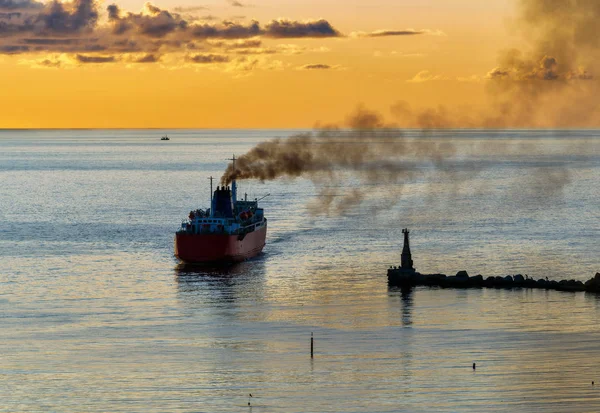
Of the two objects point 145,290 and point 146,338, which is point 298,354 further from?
point 145,290

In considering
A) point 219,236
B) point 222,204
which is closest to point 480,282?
point 219,236

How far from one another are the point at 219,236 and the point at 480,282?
117 ft

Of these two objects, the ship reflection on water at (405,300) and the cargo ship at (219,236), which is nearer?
the ship reflection on water at (405,300)

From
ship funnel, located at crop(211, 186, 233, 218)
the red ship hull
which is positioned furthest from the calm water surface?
ship funnel, located at crop(211, 186, 233, 218)

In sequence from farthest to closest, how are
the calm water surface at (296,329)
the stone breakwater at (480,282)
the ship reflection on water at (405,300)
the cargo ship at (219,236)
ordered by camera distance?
1. the cargo ship at (219,236)
2. the stone breakwater at (480,282)
3. the ship reflection on water at (405,300)
4. the calm water surface at (296,329)

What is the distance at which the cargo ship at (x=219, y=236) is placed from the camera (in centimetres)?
12419

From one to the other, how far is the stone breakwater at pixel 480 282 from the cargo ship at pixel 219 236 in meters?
26.5

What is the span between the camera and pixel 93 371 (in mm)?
71938

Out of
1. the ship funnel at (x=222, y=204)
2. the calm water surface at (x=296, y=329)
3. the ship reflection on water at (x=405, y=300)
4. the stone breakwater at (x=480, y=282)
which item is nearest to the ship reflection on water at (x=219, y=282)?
the calm water surface at (x=296, y=329)

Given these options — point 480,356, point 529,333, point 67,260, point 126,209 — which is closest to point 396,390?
point 480,356

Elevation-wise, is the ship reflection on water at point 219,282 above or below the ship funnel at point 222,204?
below

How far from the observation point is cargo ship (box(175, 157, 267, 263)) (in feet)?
407

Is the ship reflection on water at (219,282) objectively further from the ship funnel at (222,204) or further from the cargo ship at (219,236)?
the ship funnel at (222,204)

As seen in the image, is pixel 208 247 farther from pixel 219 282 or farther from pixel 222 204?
pixel 219 282
